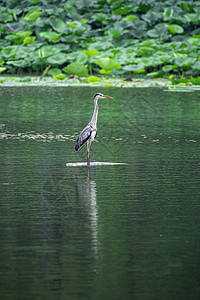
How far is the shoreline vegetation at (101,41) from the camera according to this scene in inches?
946

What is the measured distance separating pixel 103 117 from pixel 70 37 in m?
12.3

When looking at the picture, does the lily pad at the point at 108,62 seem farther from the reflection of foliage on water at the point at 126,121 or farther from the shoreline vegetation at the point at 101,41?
the reflection of foliage on water at the point at 126,121

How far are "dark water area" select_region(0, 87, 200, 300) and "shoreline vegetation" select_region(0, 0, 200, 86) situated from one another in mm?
9927

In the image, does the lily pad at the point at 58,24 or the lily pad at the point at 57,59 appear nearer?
the lily pad at the point at 57,59

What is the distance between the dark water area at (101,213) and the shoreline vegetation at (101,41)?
9.93 m

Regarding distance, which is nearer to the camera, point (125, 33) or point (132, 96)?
point (132, 96)

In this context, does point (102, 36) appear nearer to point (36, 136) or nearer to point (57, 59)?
point (57, 59)

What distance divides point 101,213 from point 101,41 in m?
20.5

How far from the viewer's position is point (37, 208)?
23.3 ft

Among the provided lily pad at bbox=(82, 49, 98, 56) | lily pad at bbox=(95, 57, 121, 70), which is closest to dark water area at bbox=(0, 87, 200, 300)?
lily pad at bbox=(95, 57, 121, 70)

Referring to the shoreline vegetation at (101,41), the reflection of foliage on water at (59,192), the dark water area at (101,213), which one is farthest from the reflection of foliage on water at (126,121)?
the shoreline vegetation at (101,41)

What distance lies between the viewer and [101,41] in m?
26.9

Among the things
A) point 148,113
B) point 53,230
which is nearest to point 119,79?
point 148,113

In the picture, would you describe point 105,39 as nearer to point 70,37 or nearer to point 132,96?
point 70,37
